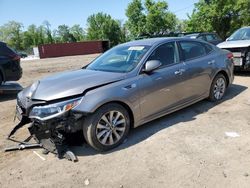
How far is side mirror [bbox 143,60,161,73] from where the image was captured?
466 cm

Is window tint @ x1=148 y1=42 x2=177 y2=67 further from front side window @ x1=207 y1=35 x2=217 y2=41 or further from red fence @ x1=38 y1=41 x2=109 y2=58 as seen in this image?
red fence @ x1=38 y1=41 x2=109 y2=58

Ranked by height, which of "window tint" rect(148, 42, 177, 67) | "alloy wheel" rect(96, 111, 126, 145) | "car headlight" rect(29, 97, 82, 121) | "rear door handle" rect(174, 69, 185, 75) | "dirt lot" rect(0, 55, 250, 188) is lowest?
"dirt lot" rect(0, 55, 250, 188)

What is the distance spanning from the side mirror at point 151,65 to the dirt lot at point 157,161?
1.06 metres

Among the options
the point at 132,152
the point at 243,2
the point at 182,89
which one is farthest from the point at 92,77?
the point at 243,2

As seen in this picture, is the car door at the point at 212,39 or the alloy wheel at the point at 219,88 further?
the car door at the point at 212,39

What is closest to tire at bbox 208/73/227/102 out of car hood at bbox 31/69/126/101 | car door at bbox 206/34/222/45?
car hood at bbox 31/69/126/101

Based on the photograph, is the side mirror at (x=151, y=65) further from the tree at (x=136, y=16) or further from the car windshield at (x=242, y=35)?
the tree at (x=136, y=16)

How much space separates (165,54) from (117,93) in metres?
1.47

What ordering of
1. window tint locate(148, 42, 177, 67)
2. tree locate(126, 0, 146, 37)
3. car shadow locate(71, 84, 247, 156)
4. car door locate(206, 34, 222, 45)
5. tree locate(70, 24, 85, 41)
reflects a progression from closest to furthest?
car shadow locate(71, 84, 247, 156) < window tint locate(148, 42, 177, 67) < car door locate(206, 34, 222, 45) < tree locate(126, 0, 146, 37) < tree locate(70, 24, 85, 41)

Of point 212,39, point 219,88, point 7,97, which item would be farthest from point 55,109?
point 212,39

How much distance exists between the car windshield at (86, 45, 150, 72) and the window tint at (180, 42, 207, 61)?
924 mm

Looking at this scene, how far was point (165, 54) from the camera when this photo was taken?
17.1 ft

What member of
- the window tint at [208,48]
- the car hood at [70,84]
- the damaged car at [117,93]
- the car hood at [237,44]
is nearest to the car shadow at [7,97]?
the damaged car at [117,93]

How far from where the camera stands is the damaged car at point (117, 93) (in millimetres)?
3961
